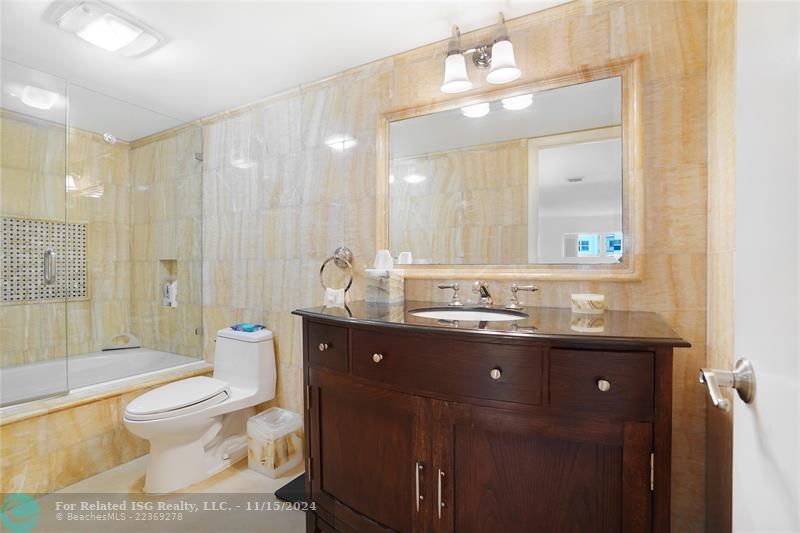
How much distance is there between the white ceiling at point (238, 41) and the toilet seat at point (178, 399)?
172 centimetres

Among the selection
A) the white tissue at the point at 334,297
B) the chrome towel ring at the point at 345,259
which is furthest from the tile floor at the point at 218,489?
the chrome towel ring at the point at 345,259

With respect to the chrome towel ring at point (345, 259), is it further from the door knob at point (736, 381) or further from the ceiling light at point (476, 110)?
the door knob at point (736, 381)

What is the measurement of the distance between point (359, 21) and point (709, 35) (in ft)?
4.35

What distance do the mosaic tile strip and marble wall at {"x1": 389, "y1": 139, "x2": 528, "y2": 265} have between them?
2.18m

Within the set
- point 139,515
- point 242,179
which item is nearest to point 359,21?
point 242,179

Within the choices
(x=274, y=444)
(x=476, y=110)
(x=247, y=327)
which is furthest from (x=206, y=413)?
A: (x=476, y=110)

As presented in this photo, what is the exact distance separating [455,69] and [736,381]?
4.90 ft

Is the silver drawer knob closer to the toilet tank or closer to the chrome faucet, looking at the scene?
the chrome faucet

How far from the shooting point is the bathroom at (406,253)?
3.03 feet

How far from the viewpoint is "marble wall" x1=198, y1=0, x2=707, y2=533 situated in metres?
1.32

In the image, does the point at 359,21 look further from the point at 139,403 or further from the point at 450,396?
the point at 139,403

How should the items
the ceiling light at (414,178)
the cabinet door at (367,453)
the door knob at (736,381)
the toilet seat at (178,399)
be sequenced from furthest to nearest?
the ceiling light at (414,178)
the toilet seat at (178,399)
the cabinet door at (367,453)
the door knob at (736,381)

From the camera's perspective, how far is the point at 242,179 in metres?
2.50

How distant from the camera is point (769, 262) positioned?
48 centimetres
